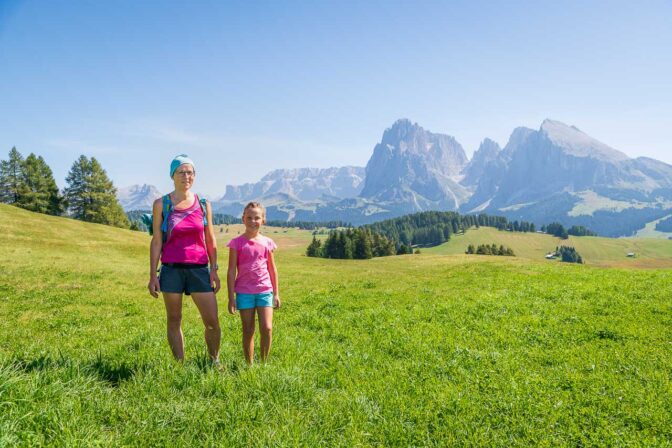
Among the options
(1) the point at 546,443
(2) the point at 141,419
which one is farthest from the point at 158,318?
(1) the point at 546,443

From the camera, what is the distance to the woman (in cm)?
694

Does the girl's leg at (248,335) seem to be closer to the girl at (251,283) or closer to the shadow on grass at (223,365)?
the girl at (251,283)

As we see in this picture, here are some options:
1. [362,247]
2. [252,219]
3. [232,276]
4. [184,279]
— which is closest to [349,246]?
[362,247]

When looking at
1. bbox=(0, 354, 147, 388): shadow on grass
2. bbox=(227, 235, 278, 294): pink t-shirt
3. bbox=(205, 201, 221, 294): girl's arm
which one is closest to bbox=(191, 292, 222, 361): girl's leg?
bbox=(205, 201, 221, 294): girl's arm

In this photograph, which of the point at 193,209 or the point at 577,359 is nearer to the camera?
the point at 193,209

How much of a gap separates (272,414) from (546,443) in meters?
3.95

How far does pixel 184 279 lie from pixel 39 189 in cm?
9646

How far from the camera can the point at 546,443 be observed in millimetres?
5273

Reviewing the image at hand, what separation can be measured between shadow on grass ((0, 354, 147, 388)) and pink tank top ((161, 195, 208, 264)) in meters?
2.04

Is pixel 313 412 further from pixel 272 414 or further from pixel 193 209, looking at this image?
pixel 193 209

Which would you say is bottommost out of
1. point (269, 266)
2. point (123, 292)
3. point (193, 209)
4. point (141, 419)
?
point (123, 292)

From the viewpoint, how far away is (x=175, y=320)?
23.4 feet

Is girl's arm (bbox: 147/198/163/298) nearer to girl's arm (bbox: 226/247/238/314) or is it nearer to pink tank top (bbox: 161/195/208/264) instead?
pink tank top (bbox: 161/195/208/264)

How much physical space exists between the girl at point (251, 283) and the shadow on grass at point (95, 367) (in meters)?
1.94
